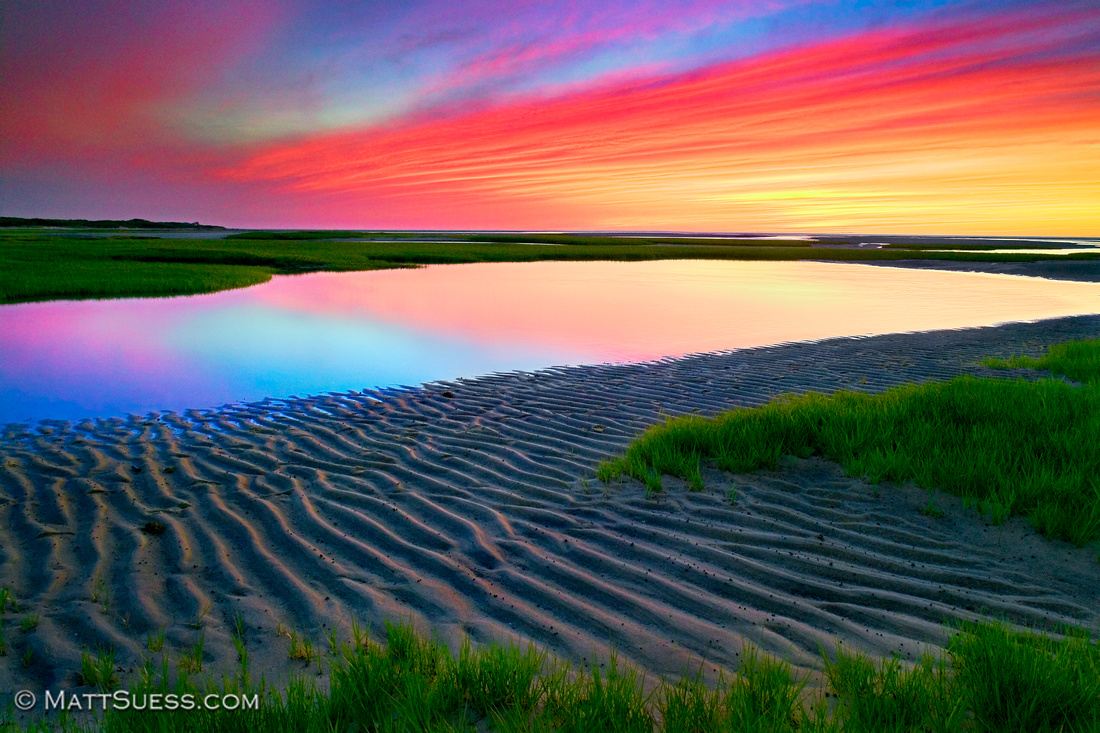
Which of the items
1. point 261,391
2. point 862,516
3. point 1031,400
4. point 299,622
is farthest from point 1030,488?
point 261,391

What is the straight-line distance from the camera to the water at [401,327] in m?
10.9

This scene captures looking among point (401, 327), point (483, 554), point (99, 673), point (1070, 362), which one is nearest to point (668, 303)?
point (401, 327)

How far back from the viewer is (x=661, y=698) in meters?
2.65

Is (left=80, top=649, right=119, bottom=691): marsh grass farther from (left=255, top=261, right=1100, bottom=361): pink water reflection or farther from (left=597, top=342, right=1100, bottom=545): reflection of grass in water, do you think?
(left=255, top=261, right=1100, bottom=361): pink water reflection

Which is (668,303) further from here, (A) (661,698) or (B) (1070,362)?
(A) (661,698)

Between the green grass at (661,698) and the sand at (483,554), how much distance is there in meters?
0.35

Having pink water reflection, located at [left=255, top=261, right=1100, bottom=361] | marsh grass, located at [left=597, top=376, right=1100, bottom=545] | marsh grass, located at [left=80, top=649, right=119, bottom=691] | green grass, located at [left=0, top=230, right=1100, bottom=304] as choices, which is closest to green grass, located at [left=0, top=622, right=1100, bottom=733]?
marsh grass, located at [left=80, top=649, right=119, bottom=691]

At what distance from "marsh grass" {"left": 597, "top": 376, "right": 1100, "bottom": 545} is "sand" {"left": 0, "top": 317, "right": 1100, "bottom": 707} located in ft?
0.67

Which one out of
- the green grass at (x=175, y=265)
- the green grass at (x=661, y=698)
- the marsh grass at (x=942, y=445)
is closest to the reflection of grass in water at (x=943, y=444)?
the marsh grass at (x=942, y=445)

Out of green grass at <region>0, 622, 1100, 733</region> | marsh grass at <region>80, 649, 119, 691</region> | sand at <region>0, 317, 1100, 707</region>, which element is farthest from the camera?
sand at <region>0, 317, 1100, 707</region>

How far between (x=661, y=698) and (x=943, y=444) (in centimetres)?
433

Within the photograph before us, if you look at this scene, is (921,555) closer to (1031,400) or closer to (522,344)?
(1031,400)

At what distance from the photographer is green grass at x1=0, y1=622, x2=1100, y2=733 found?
2.37m

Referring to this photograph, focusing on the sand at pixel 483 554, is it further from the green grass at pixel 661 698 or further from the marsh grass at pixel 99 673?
the green grass at pixel 661 698
